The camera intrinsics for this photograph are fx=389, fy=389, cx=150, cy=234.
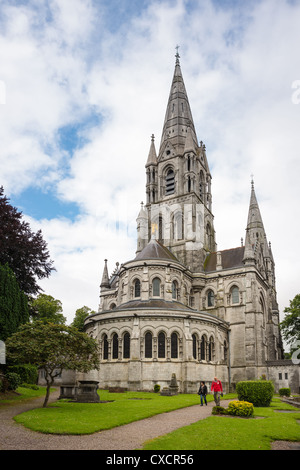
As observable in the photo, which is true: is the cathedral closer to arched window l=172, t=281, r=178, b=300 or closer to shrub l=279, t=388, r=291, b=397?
arched window l=172, t=281, r=178, b=300

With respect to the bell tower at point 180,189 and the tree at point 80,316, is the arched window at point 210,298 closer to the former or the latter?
the bell tower at point 180,189

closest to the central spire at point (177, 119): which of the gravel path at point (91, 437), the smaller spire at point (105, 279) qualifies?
the smaller spire at point (105, 279)

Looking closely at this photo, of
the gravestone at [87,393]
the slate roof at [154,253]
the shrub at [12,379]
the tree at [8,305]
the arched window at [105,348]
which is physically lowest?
the gravestone at [87,393]

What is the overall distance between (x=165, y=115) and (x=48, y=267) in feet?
140

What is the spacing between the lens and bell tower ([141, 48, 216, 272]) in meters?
53.7

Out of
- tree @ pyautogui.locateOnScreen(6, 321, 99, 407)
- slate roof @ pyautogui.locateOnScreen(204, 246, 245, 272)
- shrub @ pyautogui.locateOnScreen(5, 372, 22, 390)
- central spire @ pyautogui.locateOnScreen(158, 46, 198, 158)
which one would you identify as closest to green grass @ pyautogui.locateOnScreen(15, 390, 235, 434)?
tree @ pyautogui.locateOnScreen(6, 321, 99, 407)

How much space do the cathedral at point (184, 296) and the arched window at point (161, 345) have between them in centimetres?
9

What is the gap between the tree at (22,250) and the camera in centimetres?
2798

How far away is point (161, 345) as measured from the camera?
35.1m

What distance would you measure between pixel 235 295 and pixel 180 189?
716 inches

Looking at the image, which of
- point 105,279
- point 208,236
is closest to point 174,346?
point 105,279

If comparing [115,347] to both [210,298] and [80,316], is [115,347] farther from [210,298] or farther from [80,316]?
[80,316]

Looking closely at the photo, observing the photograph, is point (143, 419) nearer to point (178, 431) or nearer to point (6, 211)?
point (178, 431)
